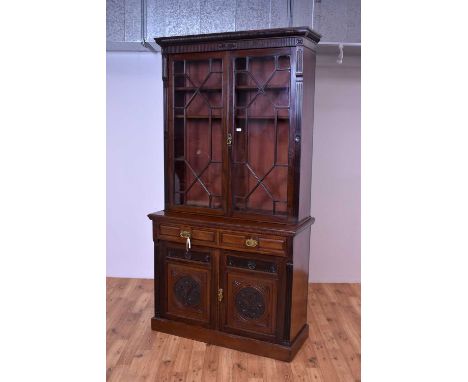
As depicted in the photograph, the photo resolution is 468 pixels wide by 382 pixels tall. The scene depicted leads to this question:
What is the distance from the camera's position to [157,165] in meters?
3.91

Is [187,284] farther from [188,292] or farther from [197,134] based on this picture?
[197,134]

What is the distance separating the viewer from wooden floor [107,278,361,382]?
101 inches

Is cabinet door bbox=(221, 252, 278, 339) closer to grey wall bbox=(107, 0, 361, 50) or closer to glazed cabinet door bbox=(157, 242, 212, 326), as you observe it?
glazed cabinet door bbox=(157, 242, 212, 326)

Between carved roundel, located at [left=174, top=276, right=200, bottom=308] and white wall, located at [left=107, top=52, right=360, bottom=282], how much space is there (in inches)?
42.8

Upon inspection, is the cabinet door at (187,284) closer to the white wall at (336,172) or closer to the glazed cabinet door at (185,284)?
the glazed cabinet door at (185,284)

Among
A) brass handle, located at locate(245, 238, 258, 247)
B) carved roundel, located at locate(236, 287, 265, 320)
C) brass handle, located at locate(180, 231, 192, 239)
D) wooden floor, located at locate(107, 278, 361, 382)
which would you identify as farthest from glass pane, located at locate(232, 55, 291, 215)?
wooden floor, located at locate(107, 278, 361, 382)

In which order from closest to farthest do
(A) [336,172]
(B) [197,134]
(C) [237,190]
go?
(C) [237,190] < (B) [197,134] < (A) [336,172]

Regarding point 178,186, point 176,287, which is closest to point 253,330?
point 176,287

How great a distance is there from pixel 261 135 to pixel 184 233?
800 mm

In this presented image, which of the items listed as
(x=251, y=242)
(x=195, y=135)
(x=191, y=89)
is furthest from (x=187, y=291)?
(x=191, y=89)

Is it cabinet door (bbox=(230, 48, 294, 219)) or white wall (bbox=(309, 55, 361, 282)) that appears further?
white wall (bbox=(309, 55, 361, 282))

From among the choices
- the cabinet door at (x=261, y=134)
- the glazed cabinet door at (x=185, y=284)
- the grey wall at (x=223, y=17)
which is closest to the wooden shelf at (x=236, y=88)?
the cabinet door at (x=261, y=134)
